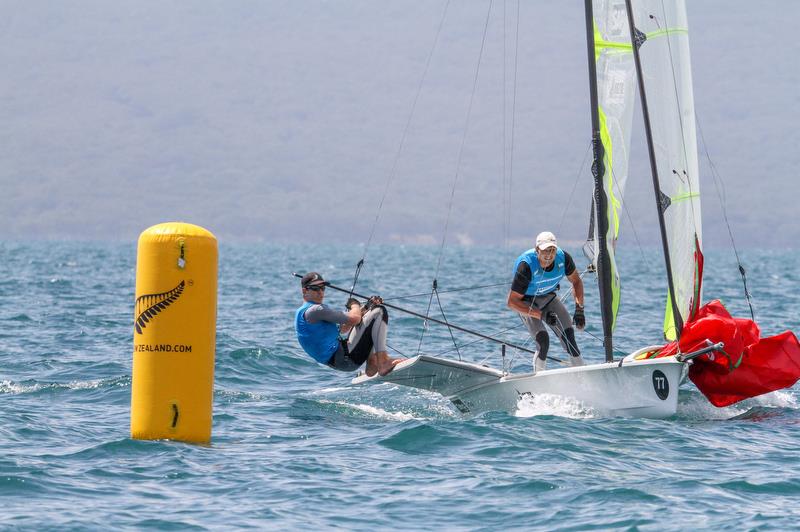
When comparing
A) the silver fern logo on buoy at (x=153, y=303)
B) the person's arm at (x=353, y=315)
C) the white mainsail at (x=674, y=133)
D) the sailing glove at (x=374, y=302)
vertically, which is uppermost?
the white mainsail at (x=674, y=133)

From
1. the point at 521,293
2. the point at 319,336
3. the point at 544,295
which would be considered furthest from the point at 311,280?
the point at 544,295

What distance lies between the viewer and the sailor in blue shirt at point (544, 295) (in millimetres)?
11242

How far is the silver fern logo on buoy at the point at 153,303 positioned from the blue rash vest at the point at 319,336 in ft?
8.49

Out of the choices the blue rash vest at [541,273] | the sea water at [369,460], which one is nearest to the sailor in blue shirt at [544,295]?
the blue rash vest at [541,273]

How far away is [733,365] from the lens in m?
11.1

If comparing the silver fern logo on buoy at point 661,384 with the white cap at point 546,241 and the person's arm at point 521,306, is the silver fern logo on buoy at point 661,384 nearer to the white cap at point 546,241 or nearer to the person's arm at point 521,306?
the person's arm at point 521,306

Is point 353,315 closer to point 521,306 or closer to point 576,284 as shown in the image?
point 521,306

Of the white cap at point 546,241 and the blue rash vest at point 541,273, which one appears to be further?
the blue rash vest at point 541,273

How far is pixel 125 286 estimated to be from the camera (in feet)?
116

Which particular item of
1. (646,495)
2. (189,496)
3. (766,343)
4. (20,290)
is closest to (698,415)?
(766,343)

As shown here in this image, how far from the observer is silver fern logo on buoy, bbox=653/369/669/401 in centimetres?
1051

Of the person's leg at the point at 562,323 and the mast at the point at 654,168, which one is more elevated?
the mast at the point at 654,168

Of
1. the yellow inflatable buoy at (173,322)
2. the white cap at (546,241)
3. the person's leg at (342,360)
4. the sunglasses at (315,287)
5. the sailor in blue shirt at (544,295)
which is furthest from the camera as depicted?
the sailor in blue shirt at (544,295)

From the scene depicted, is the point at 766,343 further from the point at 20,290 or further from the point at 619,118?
the point at 20,290
